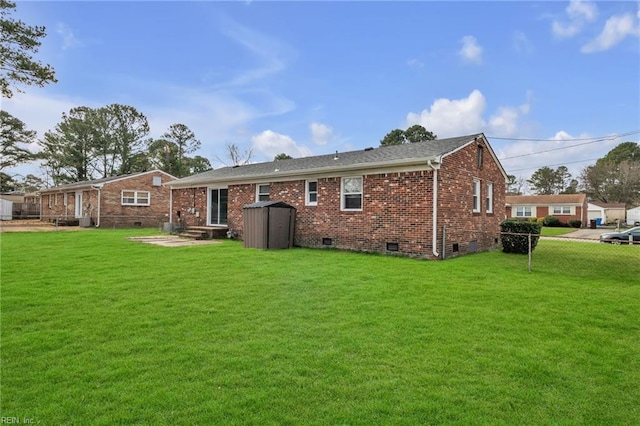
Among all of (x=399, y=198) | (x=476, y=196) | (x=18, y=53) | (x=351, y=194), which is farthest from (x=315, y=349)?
(x=18, y=53)

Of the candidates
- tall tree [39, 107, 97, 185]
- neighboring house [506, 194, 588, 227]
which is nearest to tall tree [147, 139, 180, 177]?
tall tree [39, 107, 97, 185]

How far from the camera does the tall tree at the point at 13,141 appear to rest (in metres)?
33.7

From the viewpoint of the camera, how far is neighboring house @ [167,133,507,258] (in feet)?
34.2

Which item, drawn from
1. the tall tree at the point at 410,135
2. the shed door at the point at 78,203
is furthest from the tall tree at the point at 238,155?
the shed door at the point at 78,203

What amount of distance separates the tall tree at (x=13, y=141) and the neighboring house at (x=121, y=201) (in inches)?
479

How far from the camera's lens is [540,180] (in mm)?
61125

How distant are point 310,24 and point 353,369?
14020mm

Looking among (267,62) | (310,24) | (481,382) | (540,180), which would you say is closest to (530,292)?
(481,382)

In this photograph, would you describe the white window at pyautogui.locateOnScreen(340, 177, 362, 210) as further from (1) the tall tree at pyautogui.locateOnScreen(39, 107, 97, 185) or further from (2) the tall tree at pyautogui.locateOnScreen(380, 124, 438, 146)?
(1) the tall tree at pyautogui.locateOnScreen(39, 107, 97, 185)

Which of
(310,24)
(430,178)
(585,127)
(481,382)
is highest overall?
(310,24)

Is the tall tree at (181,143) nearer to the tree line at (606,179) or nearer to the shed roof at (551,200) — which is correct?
the shed roof at (551,200)

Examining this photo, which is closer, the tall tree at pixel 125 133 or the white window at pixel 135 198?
the white window at pixel 135 198

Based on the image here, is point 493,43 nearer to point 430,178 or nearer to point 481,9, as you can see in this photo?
point 481,9

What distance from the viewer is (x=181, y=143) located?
44.2 meters
